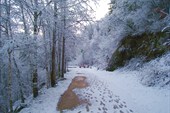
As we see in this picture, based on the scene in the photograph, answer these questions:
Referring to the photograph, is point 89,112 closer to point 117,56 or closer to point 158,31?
point 158,31

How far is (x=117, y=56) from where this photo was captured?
91.3 feet

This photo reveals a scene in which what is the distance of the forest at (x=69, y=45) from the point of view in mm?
11195

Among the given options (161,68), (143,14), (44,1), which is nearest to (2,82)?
(44,1)

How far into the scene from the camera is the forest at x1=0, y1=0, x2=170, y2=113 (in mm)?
11195

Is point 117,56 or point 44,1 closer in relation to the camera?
point 44,1

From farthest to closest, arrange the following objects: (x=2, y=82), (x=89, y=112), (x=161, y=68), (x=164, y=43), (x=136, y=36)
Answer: (x=136, y=36) → (x=2, y=82) → (x=164, y=43) → (x=161, y=68) → (x=89, y=112)

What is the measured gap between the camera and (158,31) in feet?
62.3

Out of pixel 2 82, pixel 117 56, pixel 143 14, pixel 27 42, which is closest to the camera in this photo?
pixel 27 42

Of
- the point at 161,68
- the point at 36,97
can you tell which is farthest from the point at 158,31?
the point at 36,97

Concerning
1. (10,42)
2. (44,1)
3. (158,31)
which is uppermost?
(44,1)

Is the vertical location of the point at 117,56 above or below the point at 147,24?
below

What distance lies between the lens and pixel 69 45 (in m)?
32.7

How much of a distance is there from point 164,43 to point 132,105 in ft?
27.5

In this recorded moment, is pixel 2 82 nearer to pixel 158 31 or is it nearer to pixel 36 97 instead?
pixel 36 97
